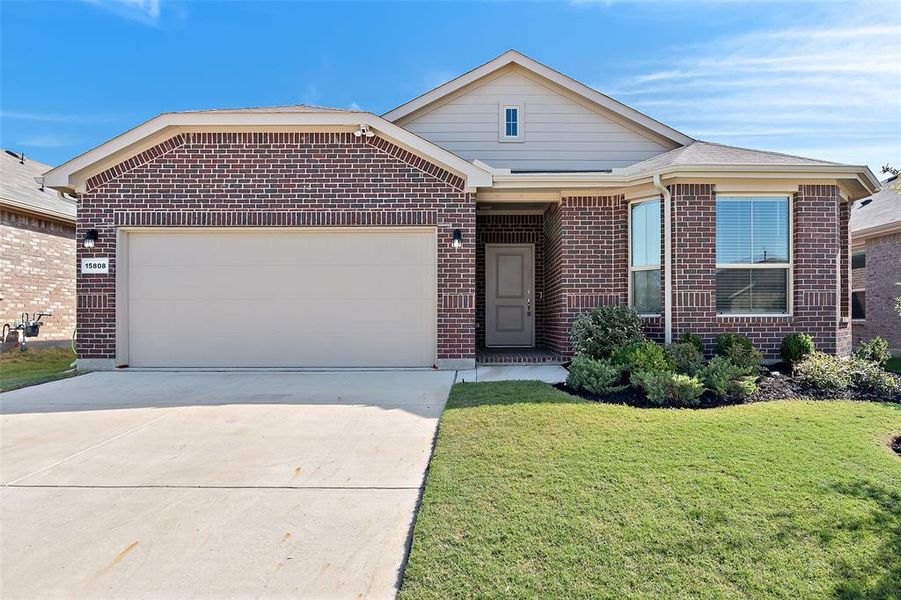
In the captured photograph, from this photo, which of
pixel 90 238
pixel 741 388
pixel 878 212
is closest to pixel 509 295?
pixel 741 388

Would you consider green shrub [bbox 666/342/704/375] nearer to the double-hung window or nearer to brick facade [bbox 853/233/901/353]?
brick facade [bbox 853/233/901/353]

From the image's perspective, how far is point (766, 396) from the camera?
5926 millimetres

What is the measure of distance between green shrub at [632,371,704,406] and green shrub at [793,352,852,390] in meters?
1.81

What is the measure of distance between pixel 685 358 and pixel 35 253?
13.9 meters

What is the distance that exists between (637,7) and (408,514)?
9350 mm

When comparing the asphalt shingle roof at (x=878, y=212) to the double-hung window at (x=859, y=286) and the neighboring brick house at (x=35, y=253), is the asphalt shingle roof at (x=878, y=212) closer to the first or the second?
the double-hung window at (x=859, y=286)

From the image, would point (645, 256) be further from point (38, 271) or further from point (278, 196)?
point (38, 271)

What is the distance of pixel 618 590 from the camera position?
7.63 ft

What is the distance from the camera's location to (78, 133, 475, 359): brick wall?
8133 mm

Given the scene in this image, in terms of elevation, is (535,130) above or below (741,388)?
above

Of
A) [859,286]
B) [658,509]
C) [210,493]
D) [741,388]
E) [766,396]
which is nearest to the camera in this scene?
[658,509]

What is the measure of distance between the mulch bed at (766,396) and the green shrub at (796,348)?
1.00m

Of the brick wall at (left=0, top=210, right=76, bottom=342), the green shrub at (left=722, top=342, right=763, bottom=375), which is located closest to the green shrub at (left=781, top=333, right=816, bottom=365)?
the green shrub at (left=722, top=342, right=763, bottom=375)

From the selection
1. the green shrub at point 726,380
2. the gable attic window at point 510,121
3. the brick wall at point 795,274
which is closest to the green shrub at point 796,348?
the brick wall at point 795,274
